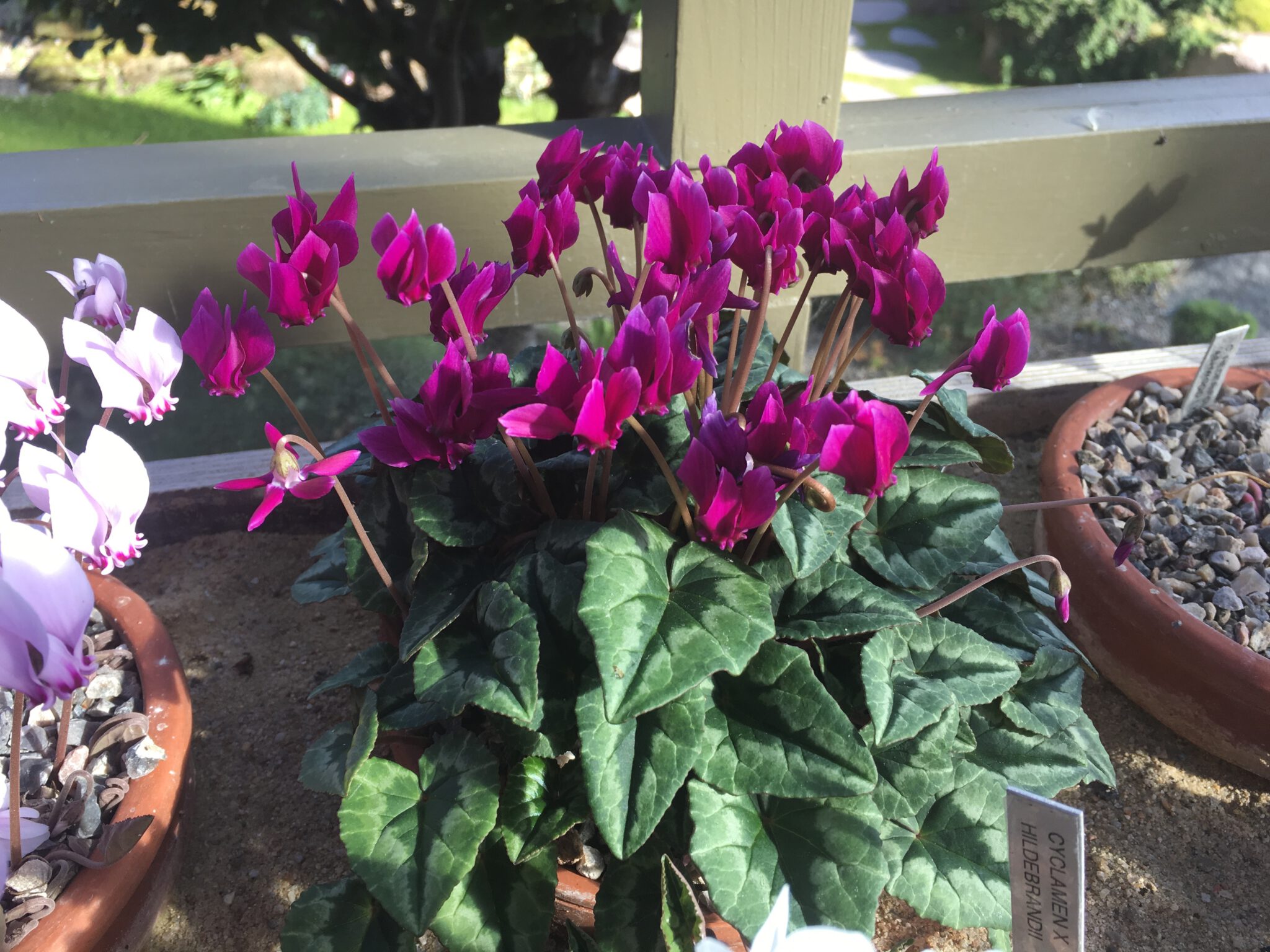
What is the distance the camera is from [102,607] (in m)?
1.46

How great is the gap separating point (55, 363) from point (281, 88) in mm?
2995

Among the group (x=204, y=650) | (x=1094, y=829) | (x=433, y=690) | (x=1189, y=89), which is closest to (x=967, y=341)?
(x=1189, y=89)

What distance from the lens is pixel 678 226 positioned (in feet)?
3.35

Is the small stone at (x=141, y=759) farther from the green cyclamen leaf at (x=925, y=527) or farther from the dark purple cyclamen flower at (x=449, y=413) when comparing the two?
the green cyclamen leaf at (x=925, y=527)

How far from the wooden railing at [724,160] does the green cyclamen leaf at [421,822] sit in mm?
987

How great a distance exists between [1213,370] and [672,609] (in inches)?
53.0

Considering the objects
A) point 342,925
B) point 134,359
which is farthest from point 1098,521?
point 134,359

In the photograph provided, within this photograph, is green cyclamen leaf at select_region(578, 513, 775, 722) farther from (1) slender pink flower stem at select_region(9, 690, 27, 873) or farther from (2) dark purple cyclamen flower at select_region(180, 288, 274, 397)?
(1) slender pink flower stem at select_region(9, 690, 27, 873)

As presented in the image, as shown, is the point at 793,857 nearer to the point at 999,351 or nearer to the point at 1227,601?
the point at 999,351

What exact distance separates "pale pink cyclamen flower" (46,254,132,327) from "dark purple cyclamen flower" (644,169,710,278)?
0.63 meters

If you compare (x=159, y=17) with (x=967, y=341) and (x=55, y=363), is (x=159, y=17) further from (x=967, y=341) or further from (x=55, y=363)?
(x=967, y=341)

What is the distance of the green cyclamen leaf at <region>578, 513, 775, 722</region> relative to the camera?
0.93 metres

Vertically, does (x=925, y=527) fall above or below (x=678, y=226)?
below

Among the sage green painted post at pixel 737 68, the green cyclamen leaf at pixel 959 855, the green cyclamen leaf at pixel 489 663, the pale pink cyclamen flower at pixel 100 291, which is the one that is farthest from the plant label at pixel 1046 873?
the sage green painted post at pixel 737 68
